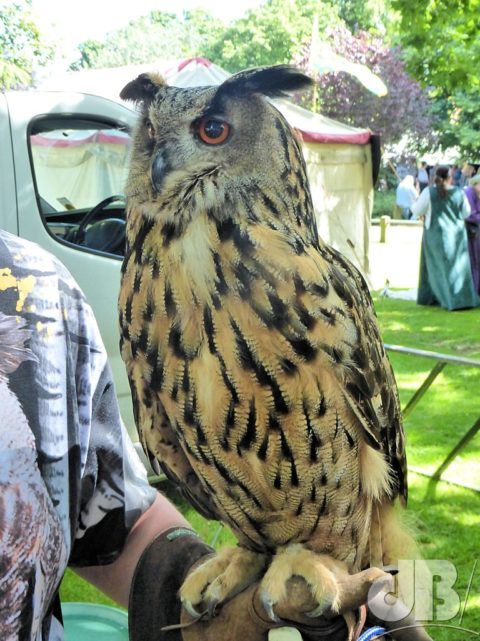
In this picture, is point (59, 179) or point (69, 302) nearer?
point (69, 302)

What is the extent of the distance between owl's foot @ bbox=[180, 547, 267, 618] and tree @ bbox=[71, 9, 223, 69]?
41206 mm

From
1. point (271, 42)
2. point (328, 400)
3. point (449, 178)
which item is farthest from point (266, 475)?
point (271, 42)

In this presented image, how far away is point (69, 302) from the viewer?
1098 millimetres

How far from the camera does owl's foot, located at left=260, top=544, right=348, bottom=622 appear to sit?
1.26m

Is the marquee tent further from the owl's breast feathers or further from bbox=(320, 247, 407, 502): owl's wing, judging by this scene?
the owl's breast feathers

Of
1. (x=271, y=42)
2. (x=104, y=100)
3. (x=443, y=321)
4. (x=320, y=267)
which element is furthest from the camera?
(x=271, y=42)

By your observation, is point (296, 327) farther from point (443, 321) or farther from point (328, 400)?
point (443, 321)

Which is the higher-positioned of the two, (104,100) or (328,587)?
(104,100)

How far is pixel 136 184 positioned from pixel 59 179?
2.02 m

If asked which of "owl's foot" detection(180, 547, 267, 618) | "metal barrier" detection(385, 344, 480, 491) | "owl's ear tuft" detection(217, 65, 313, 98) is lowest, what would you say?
"metal barrier" detection(385, 344, 480, 491)

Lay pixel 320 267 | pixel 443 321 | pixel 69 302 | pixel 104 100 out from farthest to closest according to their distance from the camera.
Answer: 1. pixel 443 321
2. pixel 104 100
3. pixel 320 267
4. pixel 69 302

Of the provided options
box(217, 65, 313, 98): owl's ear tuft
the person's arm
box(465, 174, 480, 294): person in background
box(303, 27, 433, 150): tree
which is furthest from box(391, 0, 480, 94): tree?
box(303, 27, 433, 150): tree

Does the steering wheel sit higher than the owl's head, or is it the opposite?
the owl's head

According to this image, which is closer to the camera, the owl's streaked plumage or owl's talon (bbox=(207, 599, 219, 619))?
the owl's streaked plumage
